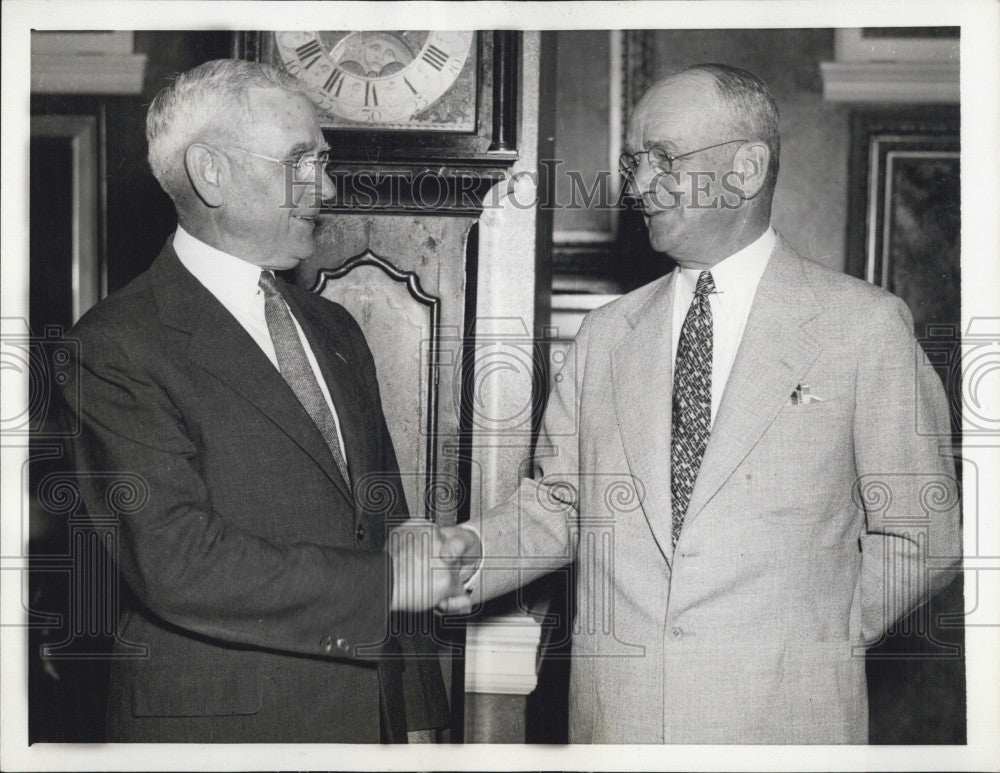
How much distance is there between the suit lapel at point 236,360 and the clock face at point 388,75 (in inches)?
24.6

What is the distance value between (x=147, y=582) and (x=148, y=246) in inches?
37.5

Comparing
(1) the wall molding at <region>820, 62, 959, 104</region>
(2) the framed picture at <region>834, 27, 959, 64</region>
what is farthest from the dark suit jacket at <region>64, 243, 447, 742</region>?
(1) the wall molding at <region>820, 62, 959, 104</region>

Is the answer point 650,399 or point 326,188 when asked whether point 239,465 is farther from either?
point 650,399

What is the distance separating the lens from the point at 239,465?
6.84 feet

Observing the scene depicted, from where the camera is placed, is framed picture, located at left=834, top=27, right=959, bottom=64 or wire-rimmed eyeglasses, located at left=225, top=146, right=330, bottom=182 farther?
framed picture, located at left=834, top=27, right=959, bottom=64

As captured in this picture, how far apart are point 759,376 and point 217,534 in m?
1.11

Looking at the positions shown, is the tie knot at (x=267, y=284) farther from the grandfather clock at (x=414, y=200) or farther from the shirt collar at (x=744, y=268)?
the shirt collar at (x=744, y=268)

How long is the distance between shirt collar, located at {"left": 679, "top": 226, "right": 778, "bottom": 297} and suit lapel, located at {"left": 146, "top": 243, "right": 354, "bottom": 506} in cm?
89

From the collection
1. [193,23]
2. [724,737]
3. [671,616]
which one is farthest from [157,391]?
[724,737]

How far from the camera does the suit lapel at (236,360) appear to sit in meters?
2.09

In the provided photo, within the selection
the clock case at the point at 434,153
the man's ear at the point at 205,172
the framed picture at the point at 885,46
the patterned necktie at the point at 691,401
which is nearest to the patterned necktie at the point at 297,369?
the man's ear at the point at 205,172

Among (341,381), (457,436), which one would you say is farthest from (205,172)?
(457,436)

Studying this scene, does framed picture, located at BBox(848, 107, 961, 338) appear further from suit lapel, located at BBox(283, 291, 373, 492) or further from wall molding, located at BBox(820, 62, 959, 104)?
suit lapel, located at BBox(283, 291, 373, 492)

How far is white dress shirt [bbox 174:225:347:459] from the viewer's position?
2191 millimetres
